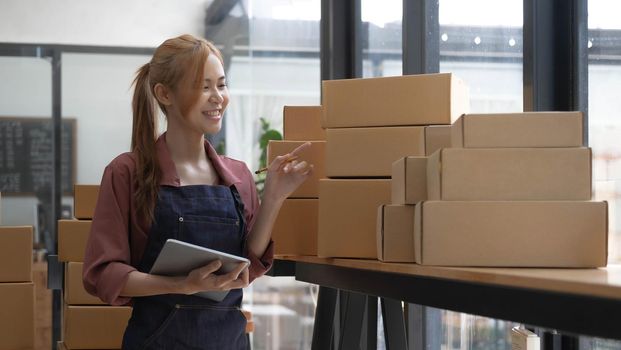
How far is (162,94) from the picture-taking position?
7.22ft

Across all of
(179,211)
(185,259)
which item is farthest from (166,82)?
(185,259)

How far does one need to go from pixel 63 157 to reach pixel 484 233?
3.47 metres

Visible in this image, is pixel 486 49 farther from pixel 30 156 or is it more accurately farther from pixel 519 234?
pixel 30 156

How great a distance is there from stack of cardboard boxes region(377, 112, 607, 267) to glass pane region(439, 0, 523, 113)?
74 centimetres

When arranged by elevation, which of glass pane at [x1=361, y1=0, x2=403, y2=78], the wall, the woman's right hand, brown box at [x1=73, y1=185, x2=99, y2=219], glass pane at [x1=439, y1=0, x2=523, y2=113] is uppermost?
the wall

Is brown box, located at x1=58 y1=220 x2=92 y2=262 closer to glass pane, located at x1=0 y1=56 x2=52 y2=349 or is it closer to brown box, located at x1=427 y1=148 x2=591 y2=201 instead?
glass pane, located at x1=0 y1=56 x2=52 y2=349

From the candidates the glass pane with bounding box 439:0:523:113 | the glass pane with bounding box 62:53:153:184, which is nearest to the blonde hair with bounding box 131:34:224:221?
the glass pane with bounding box 439:0:523:113

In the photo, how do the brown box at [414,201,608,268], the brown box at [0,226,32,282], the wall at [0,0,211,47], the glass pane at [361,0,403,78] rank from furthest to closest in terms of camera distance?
1. the wall at [0,0,211,47]
2. the brown box at [0,226,32,282]
3. the glass pane at [361,0,403,78]
4. the brown box at [414,201,608,268]

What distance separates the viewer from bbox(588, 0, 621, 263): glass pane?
221 centimetres

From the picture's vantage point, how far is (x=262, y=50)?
4.98 metres

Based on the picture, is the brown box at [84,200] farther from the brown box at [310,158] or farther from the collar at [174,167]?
the collar at [174,167]

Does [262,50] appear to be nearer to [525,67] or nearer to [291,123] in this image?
[291,123]

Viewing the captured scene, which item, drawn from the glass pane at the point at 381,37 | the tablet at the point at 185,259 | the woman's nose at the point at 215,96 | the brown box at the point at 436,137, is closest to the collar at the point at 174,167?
the woman's nose at the point at 215,96

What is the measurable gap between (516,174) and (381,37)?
2053 millimetres
